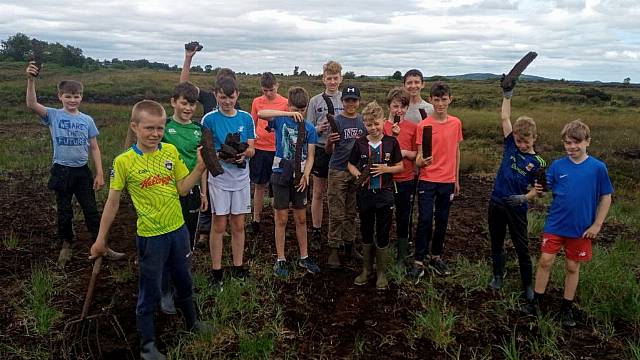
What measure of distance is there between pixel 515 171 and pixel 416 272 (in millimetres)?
1369

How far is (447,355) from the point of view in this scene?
11.7 ft

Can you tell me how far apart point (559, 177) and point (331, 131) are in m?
2.14

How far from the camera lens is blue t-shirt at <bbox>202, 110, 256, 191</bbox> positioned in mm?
4262

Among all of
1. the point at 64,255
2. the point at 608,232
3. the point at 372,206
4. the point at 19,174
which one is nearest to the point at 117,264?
the point at 64,255

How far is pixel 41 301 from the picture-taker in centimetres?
400

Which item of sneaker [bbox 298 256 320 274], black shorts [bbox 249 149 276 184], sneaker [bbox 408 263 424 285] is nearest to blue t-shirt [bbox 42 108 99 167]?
black shorts [bbox 249 149 276 184]

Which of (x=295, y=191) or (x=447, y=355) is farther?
(x=295, y=191)

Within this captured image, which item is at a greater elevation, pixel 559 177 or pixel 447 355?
pixel 559 177

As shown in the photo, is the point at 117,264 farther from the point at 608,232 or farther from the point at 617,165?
the point at 617,165

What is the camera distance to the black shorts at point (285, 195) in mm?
4656

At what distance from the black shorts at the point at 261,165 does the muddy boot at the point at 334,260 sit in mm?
1339

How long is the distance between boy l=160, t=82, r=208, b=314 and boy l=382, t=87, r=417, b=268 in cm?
192

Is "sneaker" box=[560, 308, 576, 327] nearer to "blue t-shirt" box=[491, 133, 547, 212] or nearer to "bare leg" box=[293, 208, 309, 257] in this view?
"blue t-shirt" box=[491, 133, 547, 212]

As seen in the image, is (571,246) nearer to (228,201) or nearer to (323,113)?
(323,113)
